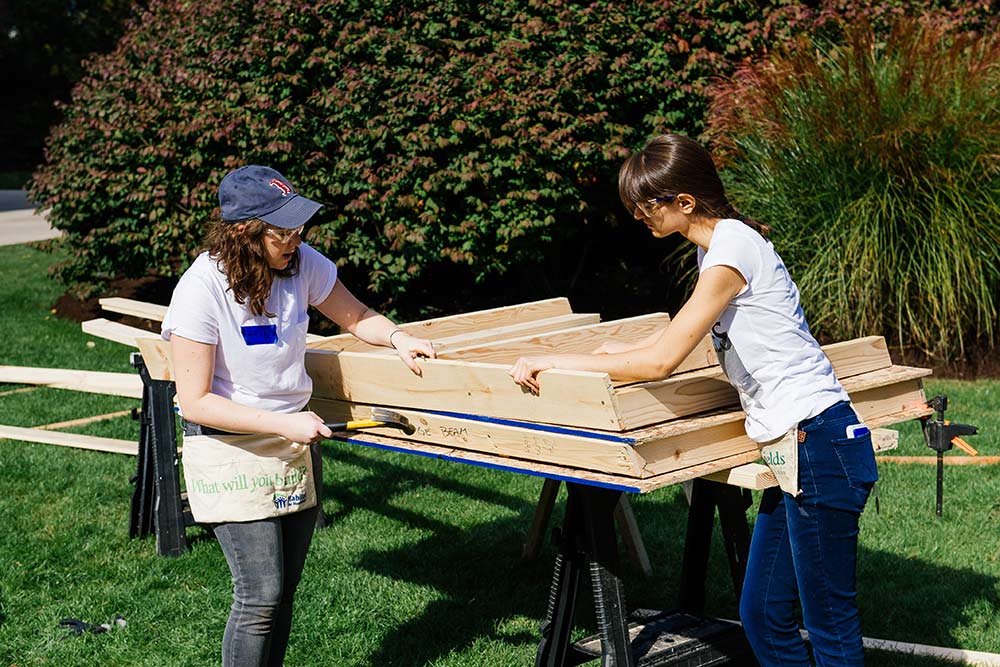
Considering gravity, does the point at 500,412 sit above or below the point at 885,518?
above

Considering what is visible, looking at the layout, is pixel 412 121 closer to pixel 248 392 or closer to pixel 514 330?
pixel 514 330

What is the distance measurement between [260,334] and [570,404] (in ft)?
3.30

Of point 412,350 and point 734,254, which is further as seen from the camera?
point 412,350

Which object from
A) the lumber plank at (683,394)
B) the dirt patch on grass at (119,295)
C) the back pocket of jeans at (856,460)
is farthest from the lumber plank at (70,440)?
the back pocket of jeans at (856,460)

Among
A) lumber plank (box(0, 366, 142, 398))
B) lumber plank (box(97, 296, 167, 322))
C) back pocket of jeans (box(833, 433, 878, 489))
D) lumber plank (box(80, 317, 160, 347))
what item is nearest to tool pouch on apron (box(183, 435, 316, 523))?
back pocket of jeans (box(833, 433, 878, 489))

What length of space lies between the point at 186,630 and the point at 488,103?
18.3 ft

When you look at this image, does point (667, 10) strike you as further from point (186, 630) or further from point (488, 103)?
point (186, 630)

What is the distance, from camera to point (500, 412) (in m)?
3.44

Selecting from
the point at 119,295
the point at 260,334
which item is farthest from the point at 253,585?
the point at 119,295

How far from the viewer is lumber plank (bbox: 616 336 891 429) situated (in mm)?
3178

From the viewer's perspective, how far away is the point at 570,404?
3213mm

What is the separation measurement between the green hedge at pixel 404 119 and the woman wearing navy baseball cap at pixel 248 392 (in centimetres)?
573

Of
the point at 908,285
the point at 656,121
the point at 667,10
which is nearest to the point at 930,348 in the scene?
the point at 908,285

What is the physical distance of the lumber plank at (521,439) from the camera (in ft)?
10.3
